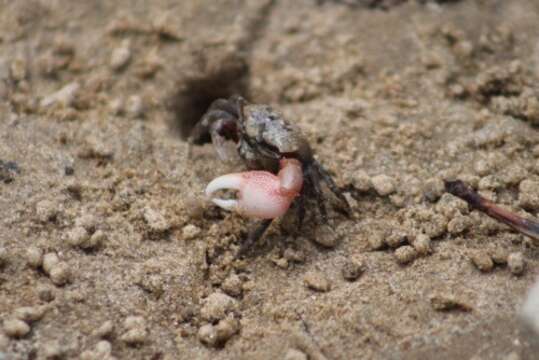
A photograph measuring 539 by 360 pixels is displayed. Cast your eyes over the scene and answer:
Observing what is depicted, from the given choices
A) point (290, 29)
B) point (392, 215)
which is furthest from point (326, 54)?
point (392, 215)

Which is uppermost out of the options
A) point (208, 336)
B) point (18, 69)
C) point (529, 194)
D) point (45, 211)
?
point (18, 69)

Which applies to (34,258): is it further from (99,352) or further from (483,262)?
(483,262)

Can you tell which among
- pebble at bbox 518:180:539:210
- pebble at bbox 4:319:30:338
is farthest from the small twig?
pebble at bbox 4:319:30:338

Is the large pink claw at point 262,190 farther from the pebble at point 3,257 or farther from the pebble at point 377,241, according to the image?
the pebble at point 3,257

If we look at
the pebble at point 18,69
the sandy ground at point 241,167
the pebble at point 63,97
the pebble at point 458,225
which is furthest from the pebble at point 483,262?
the pebble at point 18,69

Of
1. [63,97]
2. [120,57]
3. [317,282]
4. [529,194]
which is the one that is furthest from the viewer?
[120,57]

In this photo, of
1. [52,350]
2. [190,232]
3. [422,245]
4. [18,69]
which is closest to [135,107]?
[18,69]
